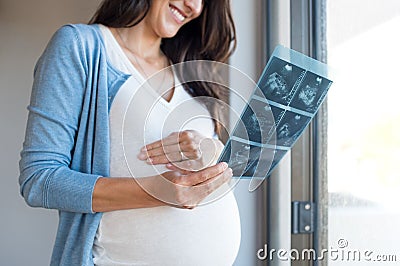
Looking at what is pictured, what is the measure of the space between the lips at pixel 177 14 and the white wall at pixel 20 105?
0.50 metres

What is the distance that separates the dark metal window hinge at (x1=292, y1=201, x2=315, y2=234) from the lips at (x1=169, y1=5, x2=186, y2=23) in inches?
19.5

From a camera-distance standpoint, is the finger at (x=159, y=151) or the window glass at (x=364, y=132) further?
the window glass at (x=364, y=132)

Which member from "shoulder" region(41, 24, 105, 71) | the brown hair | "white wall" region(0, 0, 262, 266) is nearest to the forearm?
"shoulder" region(41, 24, 105, 71)

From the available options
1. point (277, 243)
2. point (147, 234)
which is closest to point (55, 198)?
point (147, 234)

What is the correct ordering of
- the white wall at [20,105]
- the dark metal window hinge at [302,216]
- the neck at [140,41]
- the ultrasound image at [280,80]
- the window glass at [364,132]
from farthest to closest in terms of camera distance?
the white wall at [20,105], the dark metal window hinge at [302,216], the window glass at [364,132], the neck at [140,41], the ultrasound image at [280,80]

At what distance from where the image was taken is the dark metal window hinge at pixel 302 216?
1190 millimetres

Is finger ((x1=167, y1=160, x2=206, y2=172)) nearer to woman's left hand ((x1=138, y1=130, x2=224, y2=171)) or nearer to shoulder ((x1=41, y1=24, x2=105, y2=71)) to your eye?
woman's left hand ((x1=138, y1=130, x2=224, y2=171))

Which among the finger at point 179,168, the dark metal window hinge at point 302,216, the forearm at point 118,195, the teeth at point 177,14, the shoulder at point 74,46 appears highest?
the teeth at point 177,14

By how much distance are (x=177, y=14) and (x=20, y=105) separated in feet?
2.10

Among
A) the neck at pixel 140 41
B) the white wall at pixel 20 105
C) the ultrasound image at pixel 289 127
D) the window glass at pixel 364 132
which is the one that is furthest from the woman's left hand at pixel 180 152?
the white wall at pixel 20 105

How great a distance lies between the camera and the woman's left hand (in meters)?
0.79

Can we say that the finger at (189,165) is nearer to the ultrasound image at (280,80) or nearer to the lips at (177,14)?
the ultrasound image at (280,80)

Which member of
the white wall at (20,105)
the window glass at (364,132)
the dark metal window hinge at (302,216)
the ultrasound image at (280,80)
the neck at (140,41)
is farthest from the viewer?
the white wall at (20,105)

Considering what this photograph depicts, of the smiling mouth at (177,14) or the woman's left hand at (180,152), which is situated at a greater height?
the smiling mouth at (177,14)
